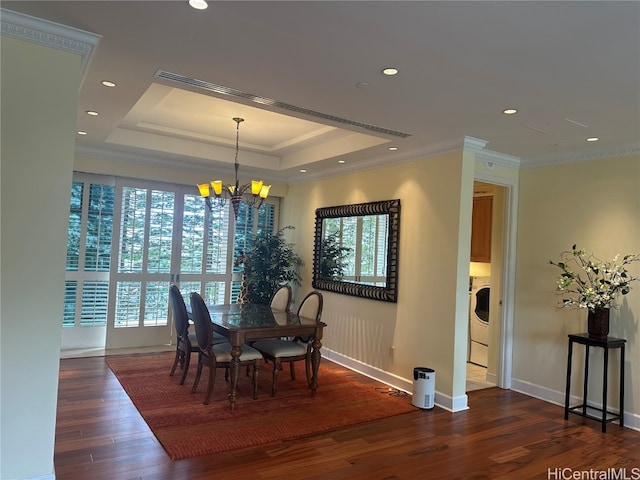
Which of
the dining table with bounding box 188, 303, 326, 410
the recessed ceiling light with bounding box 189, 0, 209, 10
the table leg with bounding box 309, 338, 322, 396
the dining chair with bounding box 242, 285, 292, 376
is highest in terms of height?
the recessed ceiling light with bounding box 189, 0, 209, 10

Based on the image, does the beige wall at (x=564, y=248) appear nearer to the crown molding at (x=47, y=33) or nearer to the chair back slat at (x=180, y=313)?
the chair back slat at (x=180, y=313)

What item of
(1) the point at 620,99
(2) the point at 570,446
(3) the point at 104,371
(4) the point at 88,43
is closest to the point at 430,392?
(2) the point at 570,446

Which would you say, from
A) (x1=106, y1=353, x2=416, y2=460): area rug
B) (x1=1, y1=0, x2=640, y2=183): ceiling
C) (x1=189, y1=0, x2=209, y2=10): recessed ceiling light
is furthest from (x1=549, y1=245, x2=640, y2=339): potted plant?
(x1=189, y1=0, x2=209, y2=10): recessed ceiling light

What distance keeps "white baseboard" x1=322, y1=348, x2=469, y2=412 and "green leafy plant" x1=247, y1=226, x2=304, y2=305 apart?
1.12m

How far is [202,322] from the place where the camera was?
398 centimetres

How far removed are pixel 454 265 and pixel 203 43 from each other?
9.40 ft

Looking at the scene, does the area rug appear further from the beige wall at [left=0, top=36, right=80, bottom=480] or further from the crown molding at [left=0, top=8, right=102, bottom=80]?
the crown molding at [left=0, top=8, right=102, bottom=80]

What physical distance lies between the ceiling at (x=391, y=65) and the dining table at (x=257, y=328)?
6.10ft

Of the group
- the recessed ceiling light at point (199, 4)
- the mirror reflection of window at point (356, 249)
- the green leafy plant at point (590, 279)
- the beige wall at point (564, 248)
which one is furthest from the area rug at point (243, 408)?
the recessed ceiling light at point (199, 4)

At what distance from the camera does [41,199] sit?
234 cm

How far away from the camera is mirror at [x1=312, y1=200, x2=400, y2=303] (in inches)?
193

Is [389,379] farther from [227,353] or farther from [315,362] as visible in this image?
[227,353]

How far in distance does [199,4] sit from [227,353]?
2867 mm

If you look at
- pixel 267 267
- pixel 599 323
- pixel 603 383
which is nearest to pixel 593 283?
pixel 599 323
